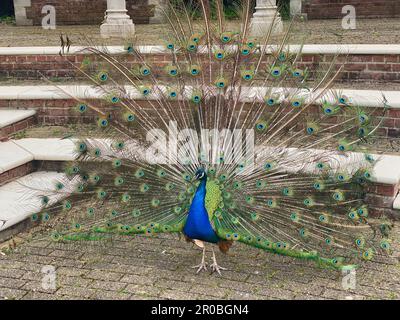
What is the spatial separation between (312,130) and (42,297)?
187cm

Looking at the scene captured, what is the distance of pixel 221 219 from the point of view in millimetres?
3299

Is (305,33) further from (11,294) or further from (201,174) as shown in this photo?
(11,294)

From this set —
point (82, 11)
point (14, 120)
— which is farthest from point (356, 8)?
point (14, 120)

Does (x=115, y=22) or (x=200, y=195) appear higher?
(x=115, y=22)

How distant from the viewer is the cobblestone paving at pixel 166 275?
3.25 metres

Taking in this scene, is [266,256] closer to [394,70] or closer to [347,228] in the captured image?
[347,228]

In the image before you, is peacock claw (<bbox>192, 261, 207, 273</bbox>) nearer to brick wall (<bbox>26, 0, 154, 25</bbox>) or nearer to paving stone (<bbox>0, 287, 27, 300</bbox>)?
paving stone (<bbox>0, 287, 27, 300</bbox>)

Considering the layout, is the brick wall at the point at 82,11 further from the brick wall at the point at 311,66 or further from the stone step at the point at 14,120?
the stone step at the point at 14,120

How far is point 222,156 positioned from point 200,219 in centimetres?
45

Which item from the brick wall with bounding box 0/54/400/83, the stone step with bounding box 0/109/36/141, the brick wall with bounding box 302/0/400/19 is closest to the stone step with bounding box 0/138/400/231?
the stone step with bounding box 0/109/36/141

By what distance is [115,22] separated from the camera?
9.05 m

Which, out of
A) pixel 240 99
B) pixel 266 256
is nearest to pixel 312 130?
pixel 240 99

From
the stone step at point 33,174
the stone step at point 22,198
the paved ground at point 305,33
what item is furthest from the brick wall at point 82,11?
the stone step at point 22,198

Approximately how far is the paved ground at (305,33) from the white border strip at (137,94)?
35.4 inches
